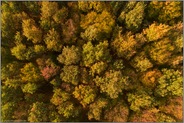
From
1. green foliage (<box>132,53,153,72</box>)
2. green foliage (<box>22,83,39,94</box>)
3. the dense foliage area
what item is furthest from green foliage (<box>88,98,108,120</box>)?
green foliage (<box>22,83,39,94</box>)

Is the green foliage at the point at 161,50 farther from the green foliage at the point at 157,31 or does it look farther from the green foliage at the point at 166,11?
the green foliage at the point at 166,11

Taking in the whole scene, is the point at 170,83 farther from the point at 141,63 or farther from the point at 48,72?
the point at 48,72

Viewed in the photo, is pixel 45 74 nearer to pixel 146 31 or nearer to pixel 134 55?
pixel 134 55

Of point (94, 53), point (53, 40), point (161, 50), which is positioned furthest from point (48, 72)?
point (161, 50)

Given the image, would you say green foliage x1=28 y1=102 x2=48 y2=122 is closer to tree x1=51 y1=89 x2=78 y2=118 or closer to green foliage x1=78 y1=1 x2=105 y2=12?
tree x1=51 y1=89 x2=78 y2=118

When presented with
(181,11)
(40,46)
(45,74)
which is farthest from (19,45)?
(181,11)

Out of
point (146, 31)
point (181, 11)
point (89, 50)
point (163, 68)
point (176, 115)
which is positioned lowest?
point (176, 115)

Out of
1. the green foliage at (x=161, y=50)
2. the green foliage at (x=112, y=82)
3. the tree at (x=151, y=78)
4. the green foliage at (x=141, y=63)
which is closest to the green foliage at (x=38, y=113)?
the green foliage at (x=112, y=82)
